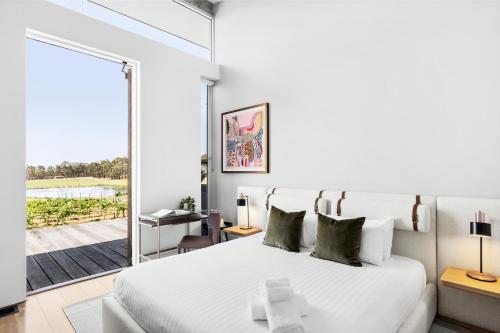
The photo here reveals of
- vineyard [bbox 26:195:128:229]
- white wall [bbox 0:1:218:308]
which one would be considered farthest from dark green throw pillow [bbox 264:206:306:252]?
vineyard [bbox 26:195:128:229]

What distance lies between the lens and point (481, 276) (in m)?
2.14

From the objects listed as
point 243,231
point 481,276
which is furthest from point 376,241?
point 243,231

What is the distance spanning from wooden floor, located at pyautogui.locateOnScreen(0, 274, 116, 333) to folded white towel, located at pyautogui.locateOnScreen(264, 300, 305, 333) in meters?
1.95

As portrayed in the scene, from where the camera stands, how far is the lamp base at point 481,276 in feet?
6.87

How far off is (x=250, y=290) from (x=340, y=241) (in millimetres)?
980

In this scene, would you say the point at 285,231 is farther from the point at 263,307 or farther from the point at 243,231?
the point at 263,307

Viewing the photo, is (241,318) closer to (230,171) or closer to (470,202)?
(470,202)

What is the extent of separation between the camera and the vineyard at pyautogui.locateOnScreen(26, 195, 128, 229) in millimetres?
3605

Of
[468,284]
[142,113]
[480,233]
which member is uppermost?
[142,113]

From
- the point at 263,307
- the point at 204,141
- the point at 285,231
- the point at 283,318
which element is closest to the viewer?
→ the point at 283,318

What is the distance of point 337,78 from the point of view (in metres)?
3.19

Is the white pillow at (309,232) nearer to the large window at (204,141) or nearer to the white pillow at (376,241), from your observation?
the white pillow at (376,241)

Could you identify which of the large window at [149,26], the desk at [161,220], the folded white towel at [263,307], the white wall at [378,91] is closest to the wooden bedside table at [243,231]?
the desk at [161,220]

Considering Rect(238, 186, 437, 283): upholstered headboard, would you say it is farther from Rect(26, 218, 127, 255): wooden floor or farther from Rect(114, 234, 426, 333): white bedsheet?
Rect(26, 218, 127, 255): wooden floor
